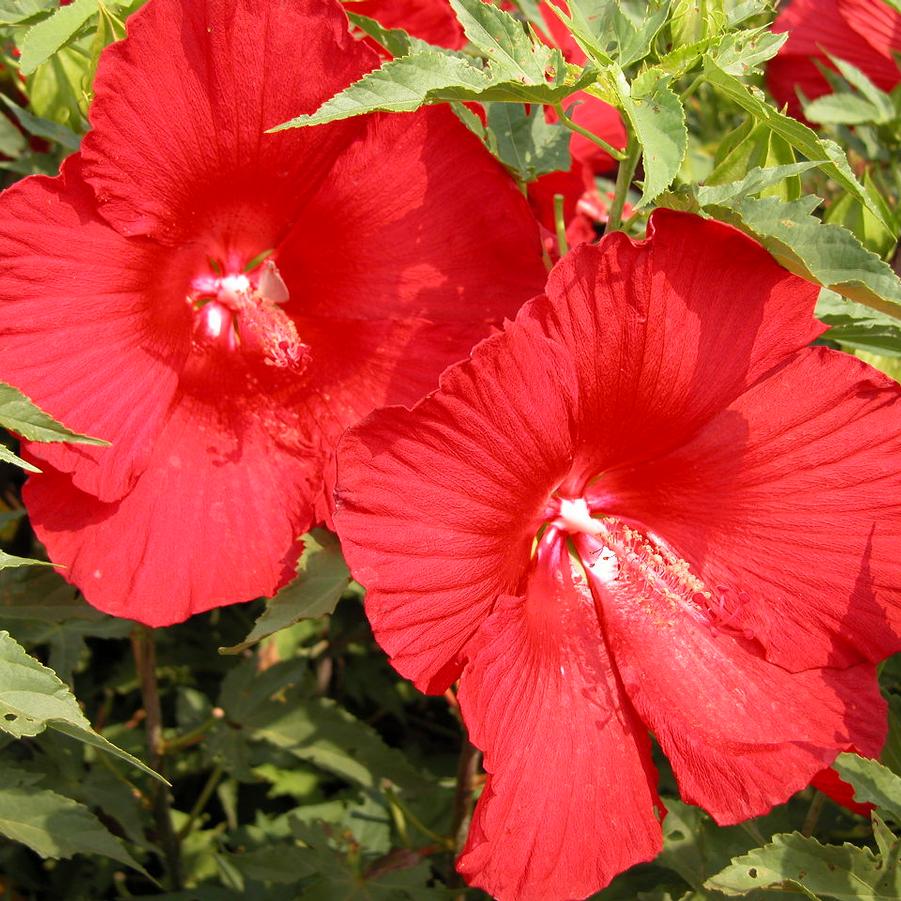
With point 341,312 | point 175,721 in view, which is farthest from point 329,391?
point 175,721

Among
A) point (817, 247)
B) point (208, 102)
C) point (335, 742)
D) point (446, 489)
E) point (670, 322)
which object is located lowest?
point (335, 742)

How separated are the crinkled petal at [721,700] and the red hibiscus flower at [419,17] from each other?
82 cm

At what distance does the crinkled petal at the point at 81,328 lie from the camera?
145 cm

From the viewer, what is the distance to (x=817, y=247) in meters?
1.39

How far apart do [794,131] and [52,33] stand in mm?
910

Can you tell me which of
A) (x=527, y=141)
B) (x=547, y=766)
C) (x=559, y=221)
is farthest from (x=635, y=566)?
(x=527, y=141)

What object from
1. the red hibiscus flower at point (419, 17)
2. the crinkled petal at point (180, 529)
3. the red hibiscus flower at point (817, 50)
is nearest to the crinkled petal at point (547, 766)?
the crinkled petal at point (180, 529)

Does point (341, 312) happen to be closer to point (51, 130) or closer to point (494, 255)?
point (494, 255)

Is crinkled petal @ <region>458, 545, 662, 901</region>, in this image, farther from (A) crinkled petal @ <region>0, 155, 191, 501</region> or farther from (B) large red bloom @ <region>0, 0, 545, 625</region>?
(A) crinkled petal @ <region>0, 155, 191, 501</region>

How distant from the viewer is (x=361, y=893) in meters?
1.90

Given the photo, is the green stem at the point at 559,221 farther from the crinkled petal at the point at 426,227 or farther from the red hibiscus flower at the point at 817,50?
the red hibiscus flower at the point at 817,50

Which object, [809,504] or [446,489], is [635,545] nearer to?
[809,504]

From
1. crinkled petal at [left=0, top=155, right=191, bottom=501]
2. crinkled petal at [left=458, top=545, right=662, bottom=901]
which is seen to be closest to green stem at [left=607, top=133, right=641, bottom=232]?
crinkled petal at [left=458, top=545, right=662, bottom=901]

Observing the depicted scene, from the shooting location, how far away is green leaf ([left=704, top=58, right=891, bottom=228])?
1.33 meters
